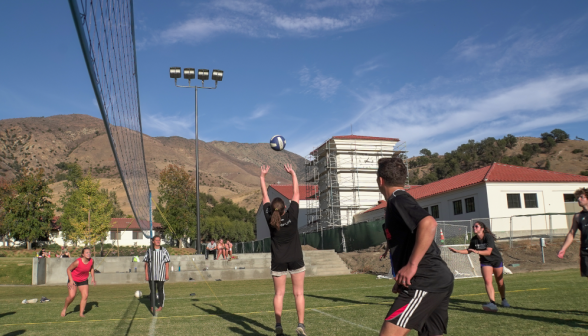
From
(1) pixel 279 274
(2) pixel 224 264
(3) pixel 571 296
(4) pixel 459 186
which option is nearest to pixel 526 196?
(4) pixel 459 186

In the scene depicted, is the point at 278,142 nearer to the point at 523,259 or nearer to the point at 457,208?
the point at 523,259

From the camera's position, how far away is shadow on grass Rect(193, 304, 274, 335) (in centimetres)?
719

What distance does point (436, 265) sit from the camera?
11.1 feet

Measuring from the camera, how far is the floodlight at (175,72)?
1043 inches

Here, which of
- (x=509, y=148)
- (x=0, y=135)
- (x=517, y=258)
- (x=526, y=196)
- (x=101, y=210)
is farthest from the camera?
(x=0, y=135)

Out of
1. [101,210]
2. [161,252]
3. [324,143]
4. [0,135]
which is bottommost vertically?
[161,252]

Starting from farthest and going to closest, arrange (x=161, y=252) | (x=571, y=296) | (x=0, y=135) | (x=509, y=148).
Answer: (x=0, y=135) < (x=509, y=148) < (x=161, y=252) < (x=571, y=296)

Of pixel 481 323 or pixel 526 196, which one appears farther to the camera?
pixel 526 196

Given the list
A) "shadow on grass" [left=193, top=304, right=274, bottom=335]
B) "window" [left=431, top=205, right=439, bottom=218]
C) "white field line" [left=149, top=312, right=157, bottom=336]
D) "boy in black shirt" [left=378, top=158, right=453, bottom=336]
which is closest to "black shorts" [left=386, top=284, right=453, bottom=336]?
"boy in black shirt" [left=378, top=158, right=453, bottom=336]

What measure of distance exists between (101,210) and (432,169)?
70983mm

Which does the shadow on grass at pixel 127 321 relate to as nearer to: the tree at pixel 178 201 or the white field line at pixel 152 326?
the white field line at pixel 152 326

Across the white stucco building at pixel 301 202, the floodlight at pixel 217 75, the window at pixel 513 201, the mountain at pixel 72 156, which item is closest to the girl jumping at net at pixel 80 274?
the floodlight at pixel 217 75

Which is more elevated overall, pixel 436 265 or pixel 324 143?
pixel 324 143

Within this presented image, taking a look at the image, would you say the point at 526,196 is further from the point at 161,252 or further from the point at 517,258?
the point at 161,252
